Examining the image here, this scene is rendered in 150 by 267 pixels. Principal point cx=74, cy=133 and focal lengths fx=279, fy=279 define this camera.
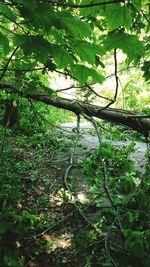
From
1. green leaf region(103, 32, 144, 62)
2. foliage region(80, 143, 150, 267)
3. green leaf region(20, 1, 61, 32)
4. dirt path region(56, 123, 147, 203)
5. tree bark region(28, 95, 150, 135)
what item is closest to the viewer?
green leaf region(20, 1, 61, 32)

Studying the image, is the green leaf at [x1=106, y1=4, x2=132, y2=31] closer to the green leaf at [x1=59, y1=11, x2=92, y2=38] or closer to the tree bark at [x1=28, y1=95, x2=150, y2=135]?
the green leaf at [x1=59, y1=11, x2=92, y2=38]

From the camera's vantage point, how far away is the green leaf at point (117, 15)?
1.62 metres

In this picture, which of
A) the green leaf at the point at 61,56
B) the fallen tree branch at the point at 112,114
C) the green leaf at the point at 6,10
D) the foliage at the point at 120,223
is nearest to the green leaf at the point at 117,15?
the green leaf at the point at 61,56

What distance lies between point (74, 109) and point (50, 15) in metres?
2.72

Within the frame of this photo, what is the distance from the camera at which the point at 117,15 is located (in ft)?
5.44

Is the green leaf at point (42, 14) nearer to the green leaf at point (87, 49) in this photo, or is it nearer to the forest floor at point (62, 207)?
the green leaf at point (87, 49)

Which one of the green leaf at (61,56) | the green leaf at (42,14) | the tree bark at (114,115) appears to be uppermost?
the green leaf at (42,14)

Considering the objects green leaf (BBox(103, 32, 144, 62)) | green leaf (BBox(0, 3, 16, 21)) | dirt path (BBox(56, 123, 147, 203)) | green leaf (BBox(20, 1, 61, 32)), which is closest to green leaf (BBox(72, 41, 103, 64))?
green leaf (BBox(103, 32, 144, 62))

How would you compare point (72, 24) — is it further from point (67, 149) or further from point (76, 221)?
point (67, 149)

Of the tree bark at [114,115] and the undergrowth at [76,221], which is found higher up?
the tree bark at [114,115]

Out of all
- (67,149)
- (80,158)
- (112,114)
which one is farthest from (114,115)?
(67,149)

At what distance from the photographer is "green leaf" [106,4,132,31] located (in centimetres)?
162

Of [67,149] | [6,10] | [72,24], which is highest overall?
[6,10]

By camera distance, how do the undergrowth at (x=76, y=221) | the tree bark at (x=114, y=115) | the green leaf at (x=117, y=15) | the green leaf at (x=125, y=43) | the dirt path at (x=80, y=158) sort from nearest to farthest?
the green leaf at (x=117, y=15)
the green leaf at (x=125, y=43)
the undergrowth at (x=76, y=221)
the tree bark at (x=114, y=115)
the dirt path at (x=80, y=158)
